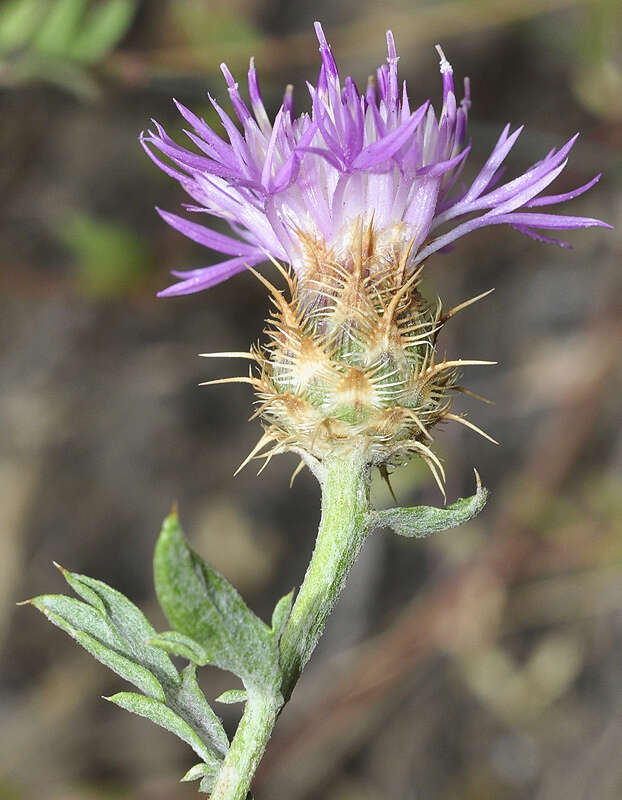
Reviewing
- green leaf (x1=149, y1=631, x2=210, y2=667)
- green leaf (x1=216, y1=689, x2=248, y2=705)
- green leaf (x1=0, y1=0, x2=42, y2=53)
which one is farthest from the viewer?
green leaf (x1=0, y1=0, x2=42, y2=53)

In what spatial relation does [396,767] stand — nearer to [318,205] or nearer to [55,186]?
[318,205]

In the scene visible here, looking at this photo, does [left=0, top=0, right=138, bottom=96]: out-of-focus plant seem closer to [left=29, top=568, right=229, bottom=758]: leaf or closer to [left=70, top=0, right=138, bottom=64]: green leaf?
[left=70, top=0, right=138, bottom=64]: green leaf

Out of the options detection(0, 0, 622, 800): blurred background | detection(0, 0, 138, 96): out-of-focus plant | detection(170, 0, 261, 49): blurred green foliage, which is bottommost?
detection(0, 0, 622, 800): blurred background

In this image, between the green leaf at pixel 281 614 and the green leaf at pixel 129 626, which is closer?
the green leaf at pixel 281 614

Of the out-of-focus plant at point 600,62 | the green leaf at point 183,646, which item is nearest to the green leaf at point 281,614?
→ the green leaf at point 183,646

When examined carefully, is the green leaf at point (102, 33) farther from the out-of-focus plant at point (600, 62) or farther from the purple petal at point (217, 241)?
the out-of-focus plant at point (600, 62)

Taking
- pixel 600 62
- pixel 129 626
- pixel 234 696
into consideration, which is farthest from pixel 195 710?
pixel 600 62

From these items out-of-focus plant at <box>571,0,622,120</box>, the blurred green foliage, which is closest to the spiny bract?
the blurred green foliage

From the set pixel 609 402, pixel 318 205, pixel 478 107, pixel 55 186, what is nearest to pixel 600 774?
pixel 609 402
